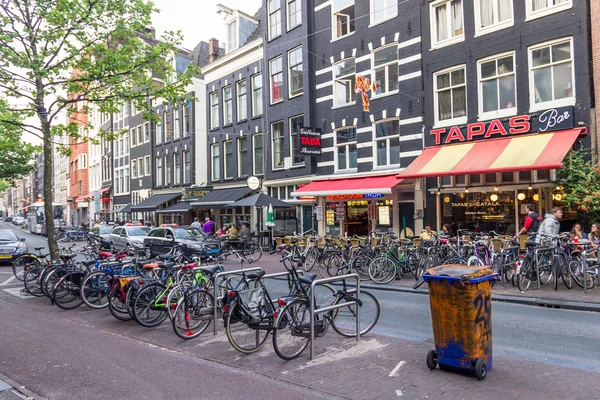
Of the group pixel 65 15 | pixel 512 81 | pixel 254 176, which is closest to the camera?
pixel 65 15

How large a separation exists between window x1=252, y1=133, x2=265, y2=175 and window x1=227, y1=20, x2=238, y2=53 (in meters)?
6.91

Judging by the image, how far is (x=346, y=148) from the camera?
21.5 metres

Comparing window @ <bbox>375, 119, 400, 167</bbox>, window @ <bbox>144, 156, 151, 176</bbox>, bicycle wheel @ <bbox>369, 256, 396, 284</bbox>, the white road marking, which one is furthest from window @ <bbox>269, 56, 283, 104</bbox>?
the white road marking

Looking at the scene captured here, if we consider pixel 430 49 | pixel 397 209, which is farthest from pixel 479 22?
pixel 397 209

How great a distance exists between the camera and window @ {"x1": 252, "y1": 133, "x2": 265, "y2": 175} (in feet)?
88.7

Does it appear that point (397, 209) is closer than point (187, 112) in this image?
Yes

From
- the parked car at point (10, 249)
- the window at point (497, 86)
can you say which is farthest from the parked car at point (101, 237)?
the window at point (497, 86)

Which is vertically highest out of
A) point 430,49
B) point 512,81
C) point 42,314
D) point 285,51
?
point 285,51

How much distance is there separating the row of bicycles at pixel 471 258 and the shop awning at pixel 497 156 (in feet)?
7.64

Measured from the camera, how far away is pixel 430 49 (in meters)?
18.0

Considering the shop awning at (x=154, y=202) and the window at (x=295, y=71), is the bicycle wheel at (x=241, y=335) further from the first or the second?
the shop awning at (x=154, y=202)

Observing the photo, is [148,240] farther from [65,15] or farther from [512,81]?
[512,81]

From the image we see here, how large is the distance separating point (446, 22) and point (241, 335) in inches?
614

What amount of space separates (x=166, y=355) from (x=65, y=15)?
28.8 ft
